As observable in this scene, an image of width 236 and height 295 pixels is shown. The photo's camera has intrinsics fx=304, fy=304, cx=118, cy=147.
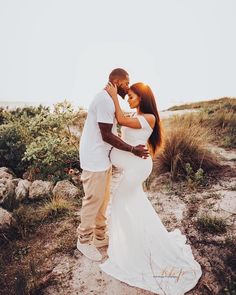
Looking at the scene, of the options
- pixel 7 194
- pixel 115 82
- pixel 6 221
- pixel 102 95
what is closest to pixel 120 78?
pixel 115 82

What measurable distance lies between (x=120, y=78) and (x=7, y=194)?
3.18m

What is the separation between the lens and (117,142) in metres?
3.26

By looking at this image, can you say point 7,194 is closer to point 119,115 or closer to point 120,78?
point 119,115

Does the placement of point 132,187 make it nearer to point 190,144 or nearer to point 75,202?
point 75,202

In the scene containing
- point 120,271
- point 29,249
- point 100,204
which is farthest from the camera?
point 29,249

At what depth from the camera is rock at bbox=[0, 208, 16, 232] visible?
4.27 m

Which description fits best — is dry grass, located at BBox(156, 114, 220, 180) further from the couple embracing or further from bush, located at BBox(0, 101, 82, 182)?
the couple embracing

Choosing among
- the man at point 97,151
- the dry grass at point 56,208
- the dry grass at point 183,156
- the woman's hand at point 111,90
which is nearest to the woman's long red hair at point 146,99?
the man at point 97,151

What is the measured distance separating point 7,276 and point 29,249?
21.5 inches

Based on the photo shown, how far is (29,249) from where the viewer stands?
397cm

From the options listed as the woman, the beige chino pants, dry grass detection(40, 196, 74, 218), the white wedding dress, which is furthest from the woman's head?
dry grass detection(40, 196, 74, 218)

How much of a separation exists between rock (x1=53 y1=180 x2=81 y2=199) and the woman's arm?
8.20 feet

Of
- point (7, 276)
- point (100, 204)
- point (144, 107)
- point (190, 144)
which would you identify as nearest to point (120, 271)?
A: point (100, 204)

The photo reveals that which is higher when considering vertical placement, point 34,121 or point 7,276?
point 34,121
